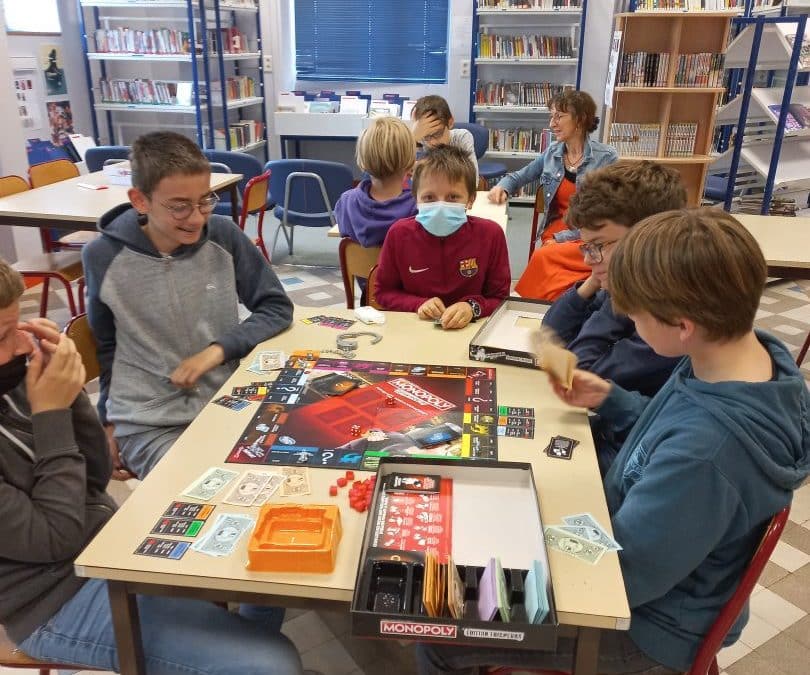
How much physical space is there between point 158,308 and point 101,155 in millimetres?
3899

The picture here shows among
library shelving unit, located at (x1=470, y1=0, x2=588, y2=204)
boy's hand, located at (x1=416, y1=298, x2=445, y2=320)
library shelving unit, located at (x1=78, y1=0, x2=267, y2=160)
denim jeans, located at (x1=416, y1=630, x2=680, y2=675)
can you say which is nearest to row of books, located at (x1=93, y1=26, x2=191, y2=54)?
library shelving unit, located at (x1=78, y1=0, x2=267, y2=160)

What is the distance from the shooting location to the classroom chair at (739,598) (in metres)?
1.02

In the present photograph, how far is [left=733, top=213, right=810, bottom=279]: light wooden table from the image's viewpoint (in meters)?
2.85

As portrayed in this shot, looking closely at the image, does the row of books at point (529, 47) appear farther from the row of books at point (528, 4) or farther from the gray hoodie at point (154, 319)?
the gray hoodie at point (154, 319)

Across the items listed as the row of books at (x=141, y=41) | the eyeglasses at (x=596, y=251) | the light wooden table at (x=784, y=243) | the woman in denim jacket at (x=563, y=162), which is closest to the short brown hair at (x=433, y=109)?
the woman in denim jacket at (x=563, y=162)

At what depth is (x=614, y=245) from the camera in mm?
1584

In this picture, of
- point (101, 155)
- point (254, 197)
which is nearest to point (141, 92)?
point (101, 155)

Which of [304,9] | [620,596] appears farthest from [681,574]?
[304,9]

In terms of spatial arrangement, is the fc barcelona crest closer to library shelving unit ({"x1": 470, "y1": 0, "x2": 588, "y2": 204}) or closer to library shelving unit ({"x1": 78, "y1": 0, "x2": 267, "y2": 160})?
library shelving unit ({"x1": 78, "y1": 0, "x2": 267, "y2": 160})

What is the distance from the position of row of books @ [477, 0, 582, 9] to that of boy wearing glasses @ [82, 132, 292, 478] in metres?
5.24

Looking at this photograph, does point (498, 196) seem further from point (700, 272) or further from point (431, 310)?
point (700, 272)

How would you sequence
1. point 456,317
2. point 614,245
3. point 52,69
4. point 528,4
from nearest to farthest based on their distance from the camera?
point 614,245 → point 456,317 → point 52,69 → point 528,4

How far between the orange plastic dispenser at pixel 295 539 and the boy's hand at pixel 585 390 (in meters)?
0.60

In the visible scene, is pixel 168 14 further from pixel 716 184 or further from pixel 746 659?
pixel 746 659
